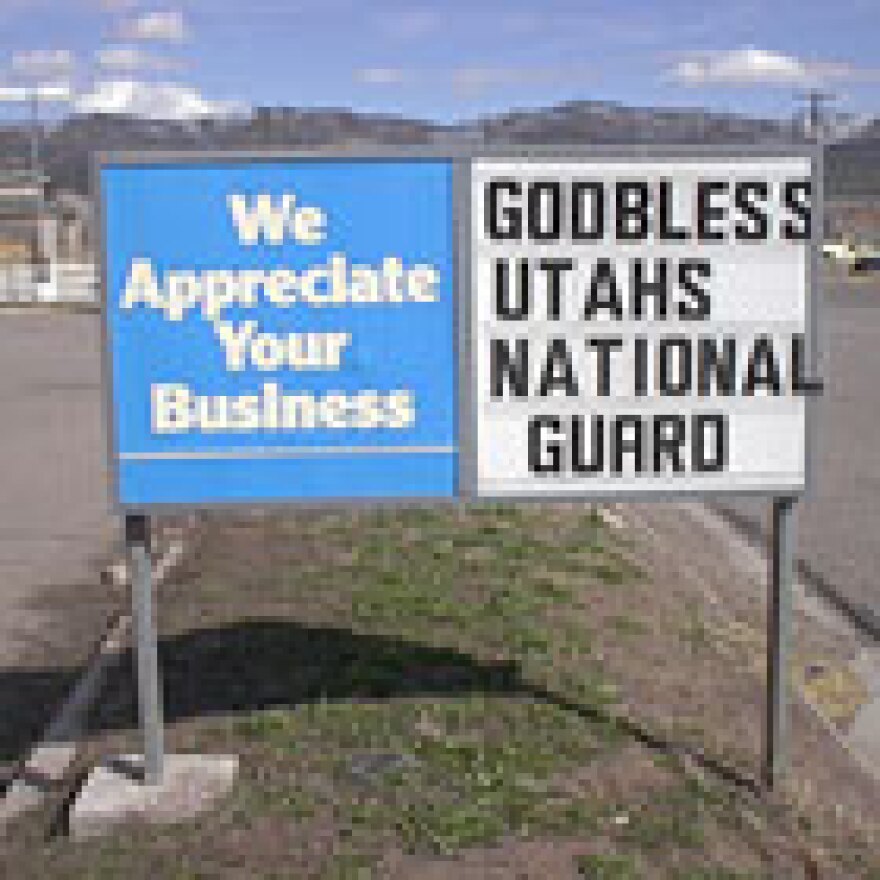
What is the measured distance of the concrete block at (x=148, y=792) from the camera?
569cm

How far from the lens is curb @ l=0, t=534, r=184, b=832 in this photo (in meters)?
6.12

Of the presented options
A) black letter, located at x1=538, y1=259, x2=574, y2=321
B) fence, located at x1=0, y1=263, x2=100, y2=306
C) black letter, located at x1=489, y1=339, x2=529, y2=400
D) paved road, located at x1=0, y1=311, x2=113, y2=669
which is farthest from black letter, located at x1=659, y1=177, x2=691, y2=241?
fence, located at x1=0, y1=263, x2=100, y2=306

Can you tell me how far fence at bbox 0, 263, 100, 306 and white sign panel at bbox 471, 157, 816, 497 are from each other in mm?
40815

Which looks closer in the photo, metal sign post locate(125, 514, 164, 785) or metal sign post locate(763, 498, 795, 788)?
metal sign post locate(125, 514, 164, 785)

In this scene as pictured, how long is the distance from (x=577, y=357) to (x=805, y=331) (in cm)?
88

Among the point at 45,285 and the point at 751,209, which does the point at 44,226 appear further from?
the point at 751,209

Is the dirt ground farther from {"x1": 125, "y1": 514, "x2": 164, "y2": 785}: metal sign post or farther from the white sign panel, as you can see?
the white sign panel

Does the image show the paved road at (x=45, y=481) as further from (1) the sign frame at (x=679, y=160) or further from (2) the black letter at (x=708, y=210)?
(2) the black letter at (x=708, y=210)

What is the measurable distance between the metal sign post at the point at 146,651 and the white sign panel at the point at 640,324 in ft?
4.47

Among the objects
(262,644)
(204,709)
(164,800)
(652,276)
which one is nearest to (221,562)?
(262,644)

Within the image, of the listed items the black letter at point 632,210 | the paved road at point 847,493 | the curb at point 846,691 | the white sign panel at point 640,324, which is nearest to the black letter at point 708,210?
the white sign panel at point 640,324

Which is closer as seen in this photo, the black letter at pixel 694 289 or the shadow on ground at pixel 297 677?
the black letter at pixel 694 289

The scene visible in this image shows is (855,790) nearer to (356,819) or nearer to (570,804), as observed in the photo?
(570,804)

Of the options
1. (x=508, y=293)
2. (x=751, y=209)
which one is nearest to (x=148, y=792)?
(x=508, y=293)
